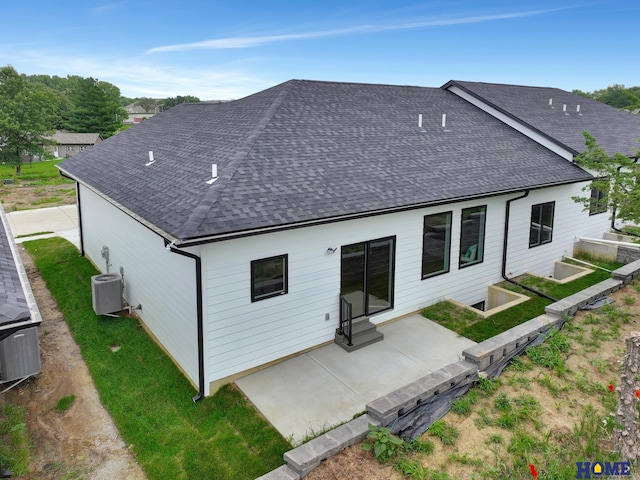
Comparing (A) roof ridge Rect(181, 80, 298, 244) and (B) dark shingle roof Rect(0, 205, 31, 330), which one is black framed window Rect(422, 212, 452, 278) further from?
(B) dark shingle roof Rect(0, 205, 31, 330)

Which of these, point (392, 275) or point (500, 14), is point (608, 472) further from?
point (500, 14)

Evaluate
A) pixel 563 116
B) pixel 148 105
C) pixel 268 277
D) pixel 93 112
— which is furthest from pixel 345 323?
pixel 148 105

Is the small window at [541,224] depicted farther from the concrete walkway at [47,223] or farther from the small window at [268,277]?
the concrete walkway at [47,223]

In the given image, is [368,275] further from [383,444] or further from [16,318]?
[16,318]

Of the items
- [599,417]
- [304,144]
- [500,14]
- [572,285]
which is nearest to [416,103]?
[304,144]

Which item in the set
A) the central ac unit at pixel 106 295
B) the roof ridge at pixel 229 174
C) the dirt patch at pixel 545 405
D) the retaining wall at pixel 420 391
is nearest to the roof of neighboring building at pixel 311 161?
the roof ridge at pixel 229 174
